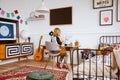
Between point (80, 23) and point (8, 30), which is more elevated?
point (80, 23)

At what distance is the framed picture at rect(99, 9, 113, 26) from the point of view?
424 cm

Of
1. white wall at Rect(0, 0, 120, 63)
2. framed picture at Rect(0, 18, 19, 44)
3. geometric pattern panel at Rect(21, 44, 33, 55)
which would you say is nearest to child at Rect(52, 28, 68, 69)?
white wall at Rect(0, 0, 120, 63)

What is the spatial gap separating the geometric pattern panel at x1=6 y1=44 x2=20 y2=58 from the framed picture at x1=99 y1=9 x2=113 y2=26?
2821mm

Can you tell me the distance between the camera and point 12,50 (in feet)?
14.7

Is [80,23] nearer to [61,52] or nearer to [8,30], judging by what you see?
[61,52]

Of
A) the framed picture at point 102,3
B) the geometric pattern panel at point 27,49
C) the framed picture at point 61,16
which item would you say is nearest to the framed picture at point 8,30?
the geometric pattern panel at point 27,49

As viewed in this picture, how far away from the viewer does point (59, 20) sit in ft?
16.7

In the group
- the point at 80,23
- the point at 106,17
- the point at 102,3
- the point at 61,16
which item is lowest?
the point at 80,23

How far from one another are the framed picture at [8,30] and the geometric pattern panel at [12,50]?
0.91 ft

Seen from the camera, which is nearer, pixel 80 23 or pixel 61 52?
pixel 61 52

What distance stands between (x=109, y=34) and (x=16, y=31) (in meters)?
3.18

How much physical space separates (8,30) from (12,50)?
28.6 inches

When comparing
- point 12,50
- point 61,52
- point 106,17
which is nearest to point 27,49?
point 12,50

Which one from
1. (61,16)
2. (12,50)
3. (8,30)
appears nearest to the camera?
(12,50)
